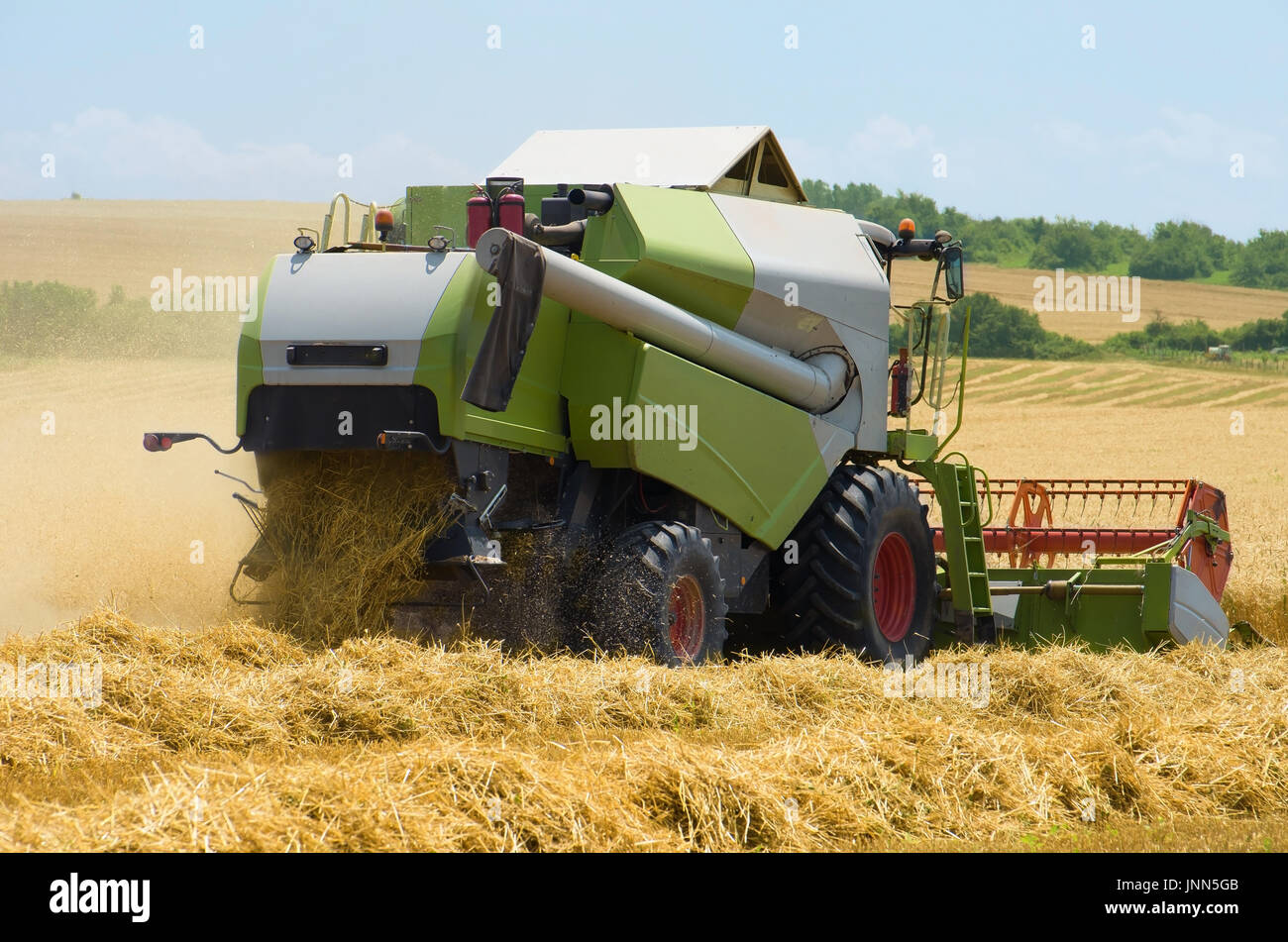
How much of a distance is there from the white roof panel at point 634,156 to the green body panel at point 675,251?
55 cm

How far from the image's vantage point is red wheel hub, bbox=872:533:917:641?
418 inches

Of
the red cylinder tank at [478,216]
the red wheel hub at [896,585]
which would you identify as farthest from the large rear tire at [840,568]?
the red cylinder tank at [478,216]

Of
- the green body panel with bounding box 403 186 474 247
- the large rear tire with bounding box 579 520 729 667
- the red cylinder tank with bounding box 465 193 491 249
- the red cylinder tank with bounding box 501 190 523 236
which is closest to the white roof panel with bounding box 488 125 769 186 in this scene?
the green body panel with bounding box 403 186 474 247

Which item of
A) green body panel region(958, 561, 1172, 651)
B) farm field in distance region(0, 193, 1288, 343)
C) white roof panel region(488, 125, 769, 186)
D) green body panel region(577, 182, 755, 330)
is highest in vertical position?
farm field in distance region(0, 193, 1288, 343)

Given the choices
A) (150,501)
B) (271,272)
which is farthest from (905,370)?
(150,501)

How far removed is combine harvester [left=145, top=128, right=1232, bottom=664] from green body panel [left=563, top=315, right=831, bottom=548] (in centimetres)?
2

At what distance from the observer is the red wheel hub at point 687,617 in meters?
8.35

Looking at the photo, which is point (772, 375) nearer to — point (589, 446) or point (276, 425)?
point (589, 446)

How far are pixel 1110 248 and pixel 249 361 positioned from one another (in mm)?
67767

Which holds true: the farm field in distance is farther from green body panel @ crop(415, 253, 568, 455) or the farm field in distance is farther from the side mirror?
green body panel @ crop(415, 253, 568, 455)

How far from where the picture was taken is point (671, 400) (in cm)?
855
